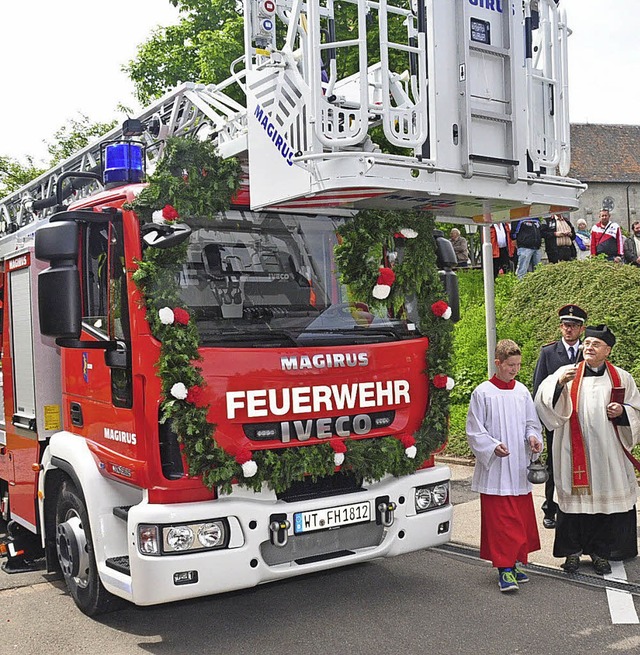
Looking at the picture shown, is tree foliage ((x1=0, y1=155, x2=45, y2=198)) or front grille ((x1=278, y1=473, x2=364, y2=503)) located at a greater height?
tree foliage ((x1=0, y1=155, x2=45, y2=198))

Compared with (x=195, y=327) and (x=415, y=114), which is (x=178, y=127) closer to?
(x=195, y=327)

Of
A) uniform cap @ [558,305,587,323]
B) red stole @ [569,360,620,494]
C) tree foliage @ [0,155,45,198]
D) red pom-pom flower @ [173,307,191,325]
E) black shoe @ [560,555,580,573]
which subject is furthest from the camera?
tree foliage @ [0,155,45,198]

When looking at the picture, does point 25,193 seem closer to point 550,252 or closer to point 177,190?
point 177,190

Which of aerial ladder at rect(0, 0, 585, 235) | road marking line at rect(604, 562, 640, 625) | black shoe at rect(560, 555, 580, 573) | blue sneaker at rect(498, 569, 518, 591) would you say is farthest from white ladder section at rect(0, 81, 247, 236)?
black shoe at rect(560, 555, 580, 573)

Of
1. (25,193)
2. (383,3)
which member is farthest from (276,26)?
(25,193)

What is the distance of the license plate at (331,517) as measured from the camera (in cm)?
495

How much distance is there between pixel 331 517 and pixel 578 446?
2.14 m

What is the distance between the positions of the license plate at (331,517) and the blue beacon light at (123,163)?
95.0 inches

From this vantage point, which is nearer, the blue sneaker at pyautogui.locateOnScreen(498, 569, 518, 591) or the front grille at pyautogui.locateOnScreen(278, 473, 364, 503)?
the front grille at pyautogui.locateOnScreen(278, 473, 364, 503)

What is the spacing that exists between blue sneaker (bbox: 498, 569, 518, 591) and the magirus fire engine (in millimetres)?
622

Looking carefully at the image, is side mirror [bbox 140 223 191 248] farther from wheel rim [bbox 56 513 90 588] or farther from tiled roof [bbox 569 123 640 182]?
tiled roof [bbox 569 123 640 182]

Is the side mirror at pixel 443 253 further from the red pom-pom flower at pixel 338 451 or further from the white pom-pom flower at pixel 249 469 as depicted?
the white pom-pom flower at pixel 249 469

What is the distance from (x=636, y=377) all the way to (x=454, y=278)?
4.50 metres

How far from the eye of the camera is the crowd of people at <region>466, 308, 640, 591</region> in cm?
586
